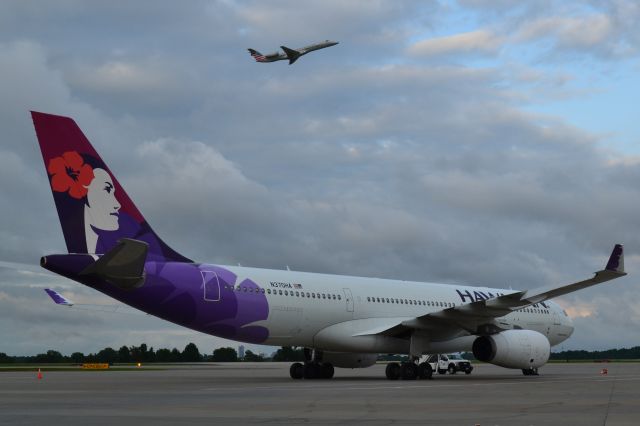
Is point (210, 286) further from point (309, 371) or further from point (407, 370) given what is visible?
point (407, 370)

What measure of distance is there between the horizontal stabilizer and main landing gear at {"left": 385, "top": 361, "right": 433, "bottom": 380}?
10.5 meters

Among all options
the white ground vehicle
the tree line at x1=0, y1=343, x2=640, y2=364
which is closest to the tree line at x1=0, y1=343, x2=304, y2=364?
the tree line at x1=0, y1=343, x2=640, y2=364

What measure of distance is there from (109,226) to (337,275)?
1060 cm

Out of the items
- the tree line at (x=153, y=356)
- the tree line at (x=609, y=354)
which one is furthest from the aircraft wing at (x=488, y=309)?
the tree line at (x=609, y=354)

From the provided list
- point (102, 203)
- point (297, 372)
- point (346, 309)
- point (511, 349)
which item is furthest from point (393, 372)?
point (102, 203)

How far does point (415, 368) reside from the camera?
104 feet

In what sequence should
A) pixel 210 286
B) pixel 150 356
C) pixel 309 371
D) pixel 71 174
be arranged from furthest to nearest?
pixel 150 356
pixel 309 371
pixel 210 286
pixel 71 174

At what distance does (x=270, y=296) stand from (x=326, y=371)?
541cm

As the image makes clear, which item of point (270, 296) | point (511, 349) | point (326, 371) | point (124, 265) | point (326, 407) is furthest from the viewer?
point (326, 371)

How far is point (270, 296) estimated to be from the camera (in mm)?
29781

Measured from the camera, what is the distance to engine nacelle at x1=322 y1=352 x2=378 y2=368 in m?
34.0

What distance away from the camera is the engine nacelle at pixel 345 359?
34000 millimetres

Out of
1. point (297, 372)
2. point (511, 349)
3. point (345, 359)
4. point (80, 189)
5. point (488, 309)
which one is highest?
point (80, 189)

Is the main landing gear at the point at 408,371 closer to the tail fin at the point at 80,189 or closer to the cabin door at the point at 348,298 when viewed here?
the cabin door at the point at 348,298
